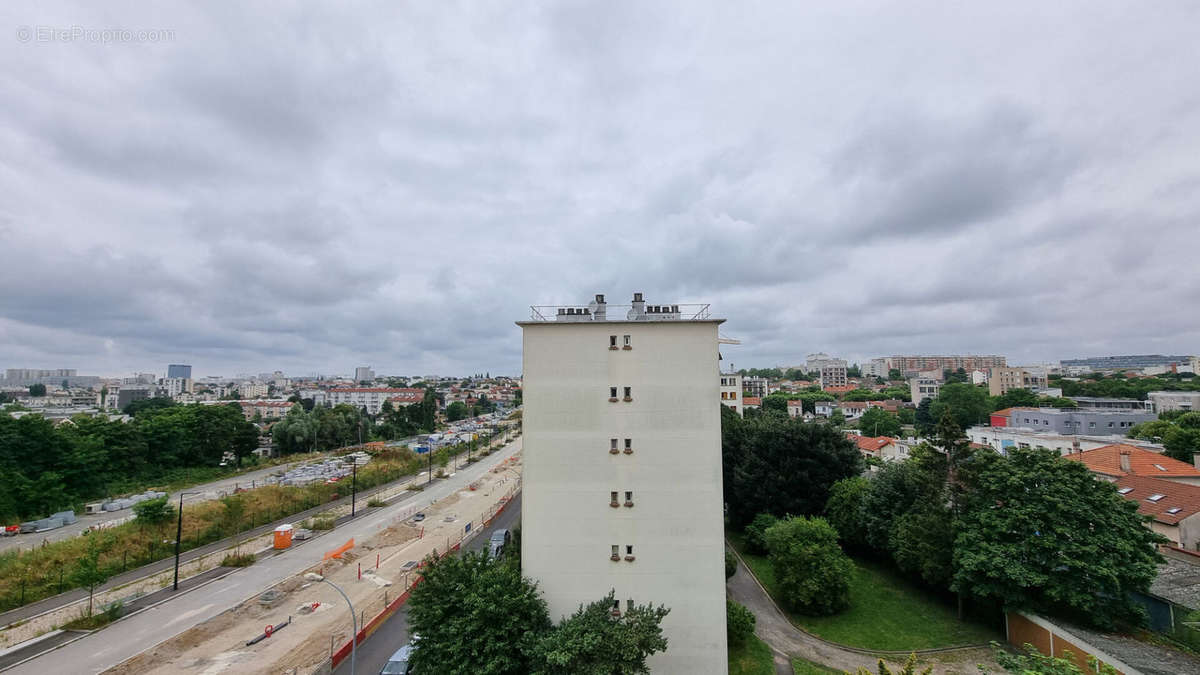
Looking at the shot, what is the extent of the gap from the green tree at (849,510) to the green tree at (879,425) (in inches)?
2369

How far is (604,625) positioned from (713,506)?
6.11 metres

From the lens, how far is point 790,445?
3578cm

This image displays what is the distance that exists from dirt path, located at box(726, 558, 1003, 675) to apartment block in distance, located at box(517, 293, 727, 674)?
618cm

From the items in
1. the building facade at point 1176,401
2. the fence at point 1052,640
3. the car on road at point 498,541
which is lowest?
the car on road at point 498,541

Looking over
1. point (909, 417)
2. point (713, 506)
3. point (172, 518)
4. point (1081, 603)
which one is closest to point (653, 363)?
point (713, 506)

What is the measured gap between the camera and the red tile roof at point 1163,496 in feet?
94.8

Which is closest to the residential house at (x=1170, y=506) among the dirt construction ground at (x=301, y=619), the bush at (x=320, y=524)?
the dirt construction ground at (x=301, y=619)

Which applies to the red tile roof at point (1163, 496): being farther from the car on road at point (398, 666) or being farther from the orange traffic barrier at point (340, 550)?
the orange traffic barrier at point (340, 550)

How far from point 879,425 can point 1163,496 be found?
59.2 m

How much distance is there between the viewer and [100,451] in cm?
5062

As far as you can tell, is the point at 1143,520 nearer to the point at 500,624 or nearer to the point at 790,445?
the point at 790,445

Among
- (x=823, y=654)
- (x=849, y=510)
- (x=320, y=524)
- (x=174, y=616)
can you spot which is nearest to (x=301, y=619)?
(x=174, y=616)

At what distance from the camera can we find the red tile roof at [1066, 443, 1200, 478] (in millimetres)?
35719

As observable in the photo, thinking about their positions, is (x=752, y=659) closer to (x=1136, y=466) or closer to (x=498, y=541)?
(x=498, y=541)
